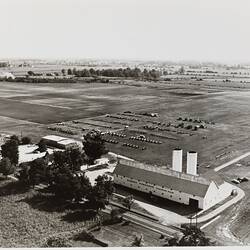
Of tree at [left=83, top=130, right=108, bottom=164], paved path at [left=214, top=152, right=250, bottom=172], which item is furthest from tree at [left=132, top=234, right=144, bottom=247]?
paved path at [left=214, top=152, right=250, bottom=172]

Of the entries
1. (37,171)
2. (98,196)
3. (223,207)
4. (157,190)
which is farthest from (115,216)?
(37,171)

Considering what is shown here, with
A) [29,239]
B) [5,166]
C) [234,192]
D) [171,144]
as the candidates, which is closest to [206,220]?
[234,192]

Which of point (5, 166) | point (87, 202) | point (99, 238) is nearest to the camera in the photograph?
point (99, 238)

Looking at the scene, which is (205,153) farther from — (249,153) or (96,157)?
(96,157)

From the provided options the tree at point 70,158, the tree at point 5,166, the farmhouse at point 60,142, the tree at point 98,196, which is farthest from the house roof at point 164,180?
the farmhouse at point 60,142

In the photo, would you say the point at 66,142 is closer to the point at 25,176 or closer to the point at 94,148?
the point at 94,148
